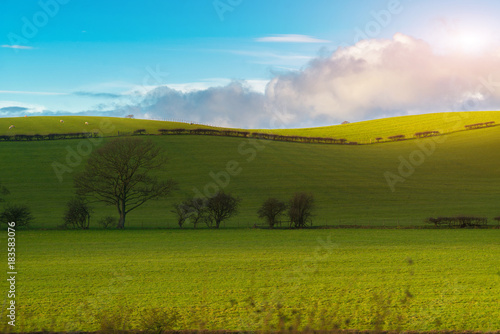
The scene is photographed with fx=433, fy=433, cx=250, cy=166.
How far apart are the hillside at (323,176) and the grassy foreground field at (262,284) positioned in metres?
17.2

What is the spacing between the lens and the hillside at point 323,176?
4903 cm

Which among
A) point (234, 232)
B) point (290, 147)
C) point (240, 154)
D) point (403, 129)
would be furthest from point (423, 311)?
point (403, 129)

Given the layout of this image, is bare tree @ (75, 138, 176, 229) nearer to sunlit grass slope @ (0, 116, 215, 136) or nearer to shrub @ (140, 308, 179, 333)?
shrub @ (140, 308, 179, 333)

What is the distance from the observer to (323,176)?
66.3m

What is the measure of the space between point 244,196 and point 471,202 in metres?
27.7

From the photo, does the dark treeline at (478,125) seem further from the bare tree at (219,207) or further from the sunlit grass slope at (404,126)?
the bare tree at (219,207)

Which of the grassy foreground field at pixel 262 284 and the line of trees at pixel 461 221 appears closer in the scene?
the grassy foreground field at pixel 262 284

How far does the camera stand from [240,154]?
256 ft

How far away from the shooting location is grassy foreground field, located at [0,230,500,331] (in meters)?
11.4

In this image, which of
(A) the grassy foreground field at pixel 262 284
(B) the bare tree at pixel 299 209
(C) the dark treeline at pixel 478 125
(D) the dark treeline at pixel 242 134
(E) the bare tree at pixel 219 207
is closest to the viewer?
(A) the grassy foreground field at pixel 262 284

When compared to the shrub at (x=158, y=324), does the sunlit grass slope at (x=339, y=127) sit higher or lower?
higher

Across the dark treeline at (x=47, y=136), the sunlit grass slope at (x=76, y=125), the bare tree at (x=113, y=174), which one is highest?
the sunlit grass slope at (x=76, y=125)

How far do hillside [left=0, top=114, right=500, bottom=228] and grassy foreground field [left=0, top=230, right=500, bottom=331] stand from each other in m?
17.2

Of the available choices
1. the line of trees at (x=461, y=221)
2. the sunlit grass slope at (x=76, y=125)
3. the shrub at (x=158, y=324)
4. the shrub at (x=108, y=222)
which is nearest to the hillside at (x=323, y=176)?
the shrub at (x=108, y=222)
